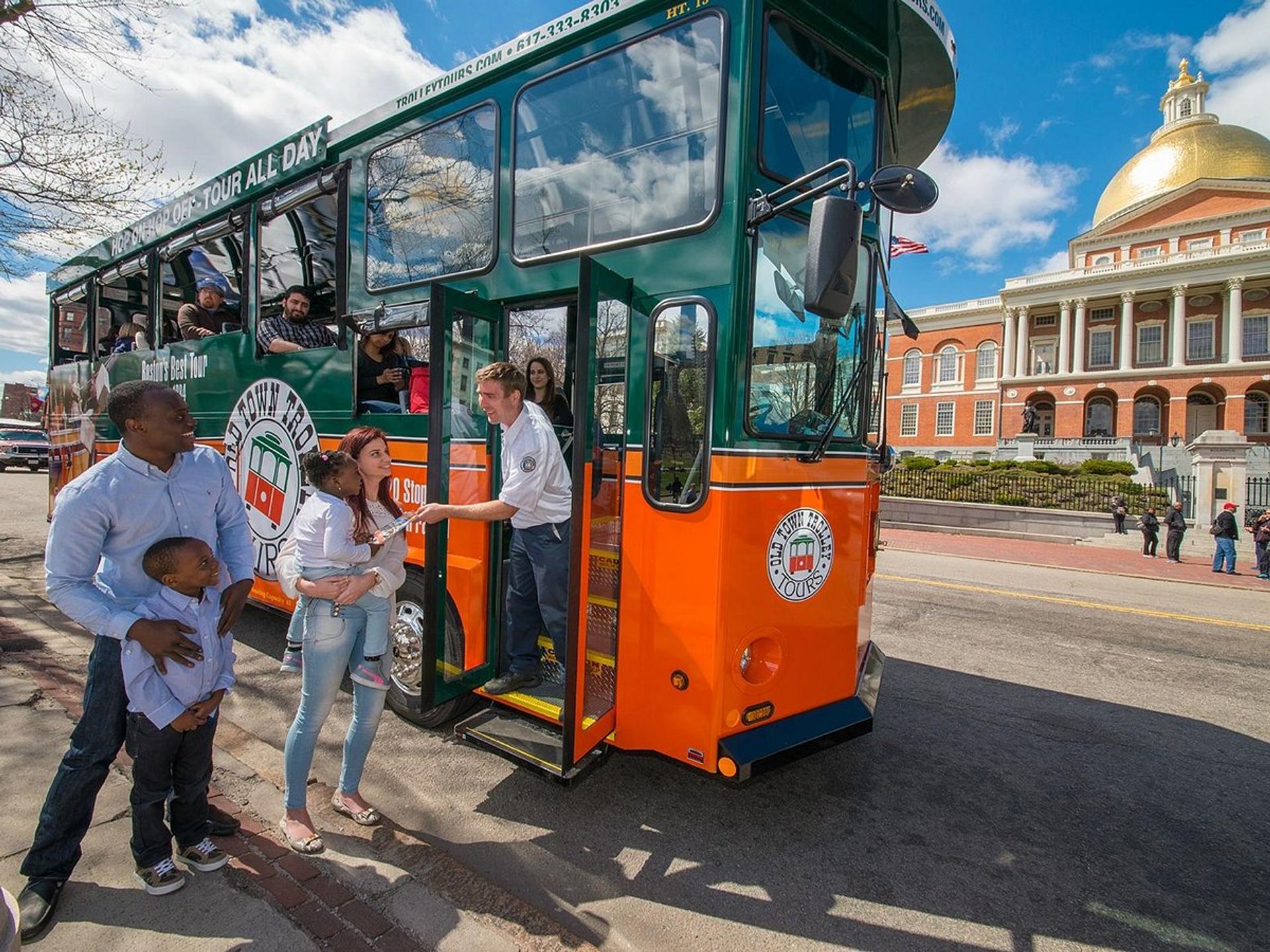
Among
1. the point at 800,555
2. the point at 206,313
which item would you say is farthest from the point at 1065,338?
the point at 206,313

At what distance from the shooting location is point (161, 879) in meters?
Answer: 2.64

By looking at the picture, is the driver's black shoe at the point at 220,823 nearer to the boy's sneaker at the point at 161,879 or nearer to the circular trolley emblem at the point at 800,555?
the boy's sneaker at the point at 161,879

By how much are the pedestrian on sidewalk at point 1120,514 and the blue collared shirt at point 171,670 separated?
2130cm

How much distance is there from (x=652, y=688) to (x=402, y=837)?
4.42 feet

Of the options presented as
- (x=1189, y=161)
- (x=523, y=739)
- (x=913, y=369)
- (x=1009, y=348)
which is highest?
(x=1189, y=161)

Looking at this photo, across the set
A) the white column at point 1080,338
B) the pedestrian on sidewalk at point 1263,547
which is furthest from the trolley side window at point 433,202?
the white column at point 1080,338

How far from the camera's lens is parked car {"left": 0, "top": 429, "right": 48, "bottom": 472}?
27016mm

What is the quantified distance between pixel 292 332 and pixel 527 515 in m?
2.91

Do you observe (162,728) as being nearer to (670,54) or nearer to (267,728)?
(267,728)

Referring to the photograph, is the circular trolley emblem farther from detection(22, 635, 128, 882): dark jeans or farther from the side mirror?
detection(22, 635, 128, 882): dark jeans

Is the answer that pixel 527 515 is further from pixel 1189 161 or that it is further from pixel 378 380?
pixel 1189 161

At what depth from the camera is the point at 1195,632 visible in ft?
25.4

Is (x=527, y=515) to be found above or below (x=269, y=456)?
below

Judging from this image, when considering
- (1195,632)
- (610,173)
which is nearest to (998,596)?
(1195,632)
